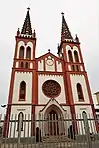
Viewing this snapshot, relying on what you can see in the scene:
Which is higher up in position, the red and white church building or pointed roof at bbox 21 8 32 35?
pointed roof at bbox 21 8 32 35

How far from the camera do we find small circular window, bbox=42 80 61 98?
19.2 meters

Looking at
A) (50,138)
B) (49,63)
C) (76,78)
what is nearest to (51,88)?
(76,78)

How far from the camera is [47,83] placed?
20062 mm

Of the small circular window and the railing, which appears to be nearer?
the railing

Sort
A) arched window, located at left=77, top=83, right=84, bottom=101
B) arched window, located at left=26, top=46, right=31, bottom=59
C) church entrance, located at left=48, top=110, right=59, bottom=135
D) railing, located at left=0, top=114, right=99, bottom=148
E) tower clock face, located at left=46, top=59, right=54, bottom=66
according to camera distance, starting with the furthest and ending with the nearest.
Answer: arched window, located at left=26, top=46, right=31, bottom=59 → tower clock face, located at left=46, top=59, right=54, bottom=66 → arched window, located at left=77, top=83, right=84, bottom=101 → church entrance, located at left=48, top=110, right=59, bottom=135 → railing, located at left=0, top=114, right=99, bottom=148

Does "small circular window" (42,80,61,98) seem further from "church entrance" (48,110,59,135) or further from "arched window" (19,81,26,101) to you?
"arched window" (19,81,26,101)

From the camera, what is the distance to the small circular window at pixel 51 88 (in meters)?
19.2

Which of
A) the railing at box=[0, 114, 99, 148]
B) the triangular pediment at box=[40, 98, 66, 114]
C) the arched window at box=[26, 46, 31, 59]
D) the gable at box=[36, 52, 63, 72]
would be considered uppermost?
the arched window at box=[26, 46, 31, 59]

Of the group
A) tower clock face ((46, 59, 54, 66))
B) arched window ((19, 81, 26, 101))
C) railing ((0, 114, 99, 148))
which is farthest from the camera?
tower clock face ((46, 59, 54, 66))

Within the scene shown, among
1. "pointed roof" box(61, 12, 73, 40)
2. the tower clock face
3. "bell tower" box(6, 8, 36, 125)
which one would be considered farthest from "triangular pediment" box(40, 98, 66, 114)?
"pointed roof" box(61, 12, 73, 40)

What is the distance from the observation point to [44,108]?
17.0m

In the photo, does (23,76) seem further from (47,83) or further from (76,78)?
(76,78)

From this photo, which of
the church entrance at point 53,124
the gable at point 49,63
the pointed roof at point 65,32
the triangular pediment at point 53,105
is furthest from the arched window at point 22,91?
the pointed roof at point 65,32

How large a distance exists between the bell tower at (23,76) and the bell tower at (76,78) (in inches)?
206
